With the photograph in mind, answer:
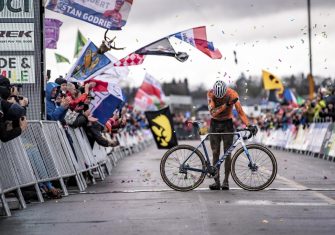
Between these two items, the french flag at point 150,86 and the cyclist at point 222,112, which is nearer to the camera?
the cyclist at point 222,112

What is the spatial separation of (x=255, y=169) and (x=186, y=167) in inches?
43.3

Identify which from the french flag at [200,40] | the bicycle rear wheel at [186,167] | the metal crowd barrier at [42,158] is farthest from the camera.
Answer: the french flag at [200,40]

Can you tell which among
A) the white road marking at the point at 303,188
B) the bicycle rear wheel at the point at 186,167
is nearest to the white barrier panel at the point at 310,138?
the white road marking at the point at 303,188

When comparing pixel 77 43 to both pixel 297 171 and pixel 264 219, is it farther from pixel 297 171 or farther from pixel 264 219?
pixel 264 219

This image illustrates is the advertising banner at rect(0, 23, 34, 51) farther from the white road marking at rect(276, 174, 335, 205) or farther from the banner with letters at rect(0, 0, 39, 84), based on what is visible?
the white road marking at rect(276, 174, 335, 205)

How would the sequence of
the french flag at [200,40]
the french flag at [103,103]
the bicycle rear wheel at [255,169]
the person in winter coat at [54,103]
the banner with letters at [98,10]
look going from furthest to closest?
the french flag at [103,103] < the french flag at [200,40] < the banner with letters at [98,10] < the person in winter coat at [54,103] < the bicycle rear wheel at [255,169]

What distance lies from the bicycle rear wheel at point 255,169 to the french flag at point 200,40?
4887 mm

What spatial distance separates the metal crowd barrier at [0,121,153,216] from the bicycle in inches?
65.3

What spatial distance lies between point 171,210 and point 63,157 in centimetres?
396

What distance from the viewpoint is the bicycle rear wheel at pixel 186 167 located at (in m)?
13.4

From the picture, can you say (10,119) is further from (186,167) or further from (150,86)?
(150,86)

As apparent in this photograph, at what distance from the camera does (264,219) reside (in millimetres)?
9133

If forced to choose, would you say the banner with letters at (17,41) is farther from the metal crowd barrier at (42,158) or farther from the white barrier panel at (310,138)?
the white barrier panel at (310,138)

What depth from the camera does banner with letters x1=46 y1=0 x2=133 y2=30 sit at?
51.1 feet
